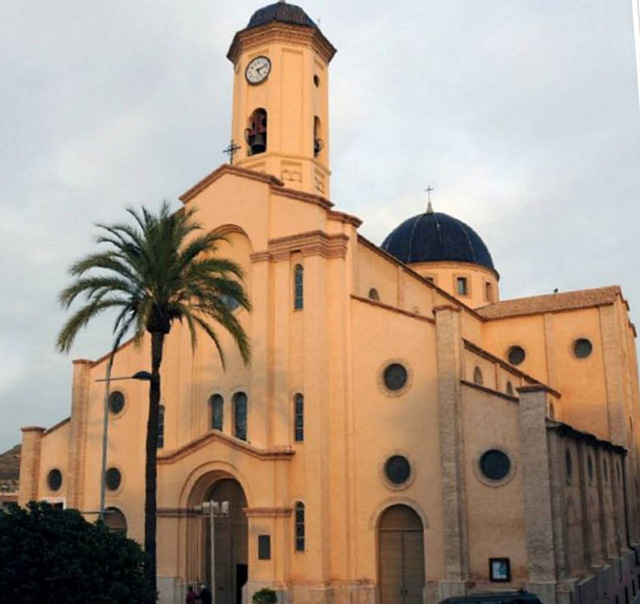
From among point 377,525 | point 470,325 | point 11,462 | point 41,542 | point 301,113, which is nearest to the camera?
point 41,542

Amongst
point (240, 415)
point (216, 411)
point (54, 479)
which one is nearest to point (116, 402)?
point (54, 479)

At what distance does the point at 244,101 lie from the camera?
3378cm

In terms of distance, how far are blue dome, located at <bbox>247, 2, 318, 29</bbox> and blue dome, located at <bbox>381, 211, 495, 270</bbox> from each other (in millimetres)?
17867

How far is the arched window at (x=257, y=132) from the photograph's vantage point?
33188 mm

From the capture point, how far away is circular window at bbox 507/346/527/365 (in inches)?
1547

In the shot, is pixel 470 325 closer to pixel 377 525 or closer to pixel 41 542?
pixel 377 525

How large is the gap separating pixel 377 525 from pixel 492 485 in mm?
4204

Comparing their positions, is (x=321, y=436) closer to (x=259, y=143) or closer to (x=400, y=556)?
(x=400, y=556)

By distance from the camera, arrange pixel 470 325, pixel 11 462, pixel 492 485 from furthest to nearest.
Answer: pixel 11 462
pixel 470 325
pixel 492 485

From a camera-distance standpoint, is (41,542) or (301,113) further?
(301,113)

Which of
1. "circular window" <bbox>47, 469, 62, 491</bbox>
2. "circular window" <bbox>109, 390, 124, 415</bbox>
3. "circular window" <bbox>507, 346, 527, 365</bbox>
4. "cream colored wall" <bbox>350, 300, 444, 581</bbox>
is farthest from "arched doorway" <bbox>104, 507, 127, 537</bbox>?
"circular window" <bbox>507, 346, 527, 365</bbox>

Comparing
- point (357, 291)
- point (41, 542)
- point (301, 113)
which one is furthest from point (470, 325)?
point (41, 542)

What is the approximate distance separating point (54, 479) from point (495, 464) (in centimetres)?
1854

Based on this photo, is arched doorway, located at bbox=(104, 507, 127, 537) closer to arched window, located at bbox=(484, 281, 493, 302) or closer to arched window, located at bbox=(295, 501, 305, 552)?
arched window, located at bbox=(295, 501, 305, 552)
